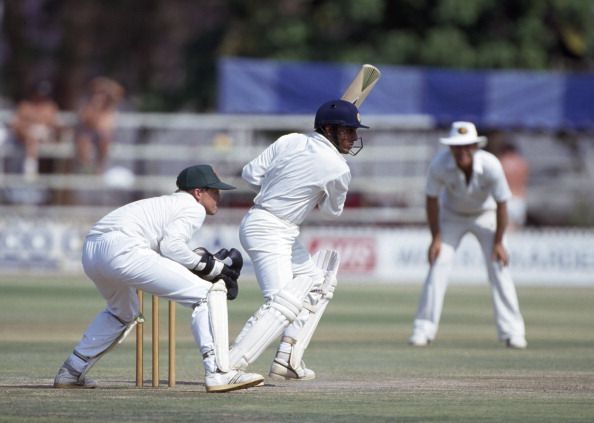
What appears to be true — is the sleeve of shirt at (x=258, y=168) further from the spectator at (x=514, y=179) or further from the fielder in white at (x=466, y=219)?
the spectator at (x=514, y=179)

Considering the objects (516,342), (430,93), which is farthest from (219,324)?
(430,93)

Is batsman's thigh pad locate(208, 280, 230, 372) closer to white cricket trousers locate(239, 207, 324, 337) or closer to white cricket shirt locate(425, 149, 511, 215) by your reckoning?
white cricket trousers locate(239, 207, 324, 337)

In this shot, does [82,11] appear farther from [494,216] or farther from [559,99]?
[494,216]

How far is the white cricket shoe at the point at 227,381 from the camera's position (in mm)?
7777

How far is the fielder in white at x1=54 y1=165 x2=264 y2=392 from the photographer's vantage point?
7.73 metres

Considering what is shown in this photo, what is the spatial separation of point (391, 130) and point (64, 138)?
17.1ft

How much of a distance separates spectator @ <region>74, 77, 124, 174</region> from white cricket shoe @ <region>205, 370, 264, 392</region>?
14639 mm

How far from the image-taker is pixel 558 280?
2225 centimetres

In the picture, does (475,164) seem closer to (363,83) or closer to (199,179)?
(363,83)

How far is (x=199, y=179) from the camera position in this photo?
26.4 ft

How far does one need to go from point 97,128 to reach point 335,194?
46.3ft

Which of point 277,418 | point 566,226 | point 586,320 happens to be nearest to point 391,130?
point 566,226

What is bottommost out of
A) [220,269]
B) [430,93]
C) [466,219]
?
[466,219]

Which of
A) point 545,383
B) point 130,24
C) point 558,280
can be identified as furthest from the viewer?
point 130,24
